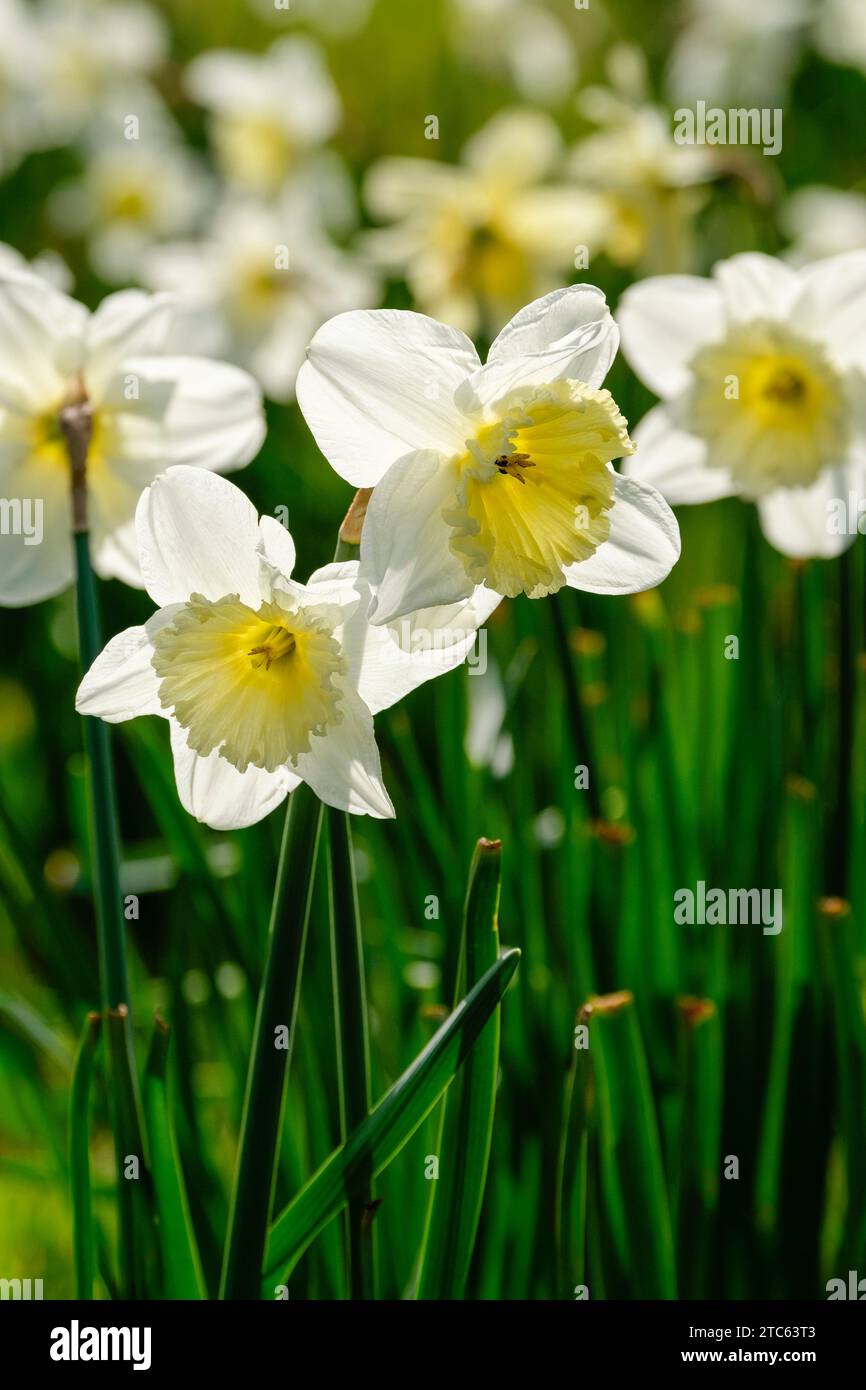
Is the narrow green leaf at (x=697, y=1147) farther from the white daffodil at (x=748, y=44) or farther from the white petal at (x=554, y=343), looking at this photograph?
the white daffodil at (x=748, y=44)

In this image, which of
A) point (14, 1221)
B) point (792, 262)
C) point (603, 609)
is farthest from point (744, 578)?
point (14, 1221)

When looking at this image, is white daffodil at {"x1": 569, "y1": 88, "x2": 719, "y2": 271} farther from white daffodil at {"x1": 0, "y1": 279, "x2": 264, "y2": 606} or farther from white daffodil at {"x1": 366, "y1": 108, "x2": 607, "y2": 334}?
white daffodil at {"x1": 0, "y1": 279, "x2": 264, "y2": 606}

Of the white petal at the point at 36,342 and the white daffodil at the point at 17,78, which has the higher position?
the white daffodil at the point at 17,78

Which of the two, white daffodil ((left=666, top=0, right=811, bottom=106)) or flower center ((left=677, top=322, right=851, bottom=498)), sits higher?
white daffodil ((left=666, top=0, right=811, bottom=106))

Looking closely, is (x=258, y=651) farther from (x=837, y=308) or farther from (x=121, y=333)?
(x=837, y=308)

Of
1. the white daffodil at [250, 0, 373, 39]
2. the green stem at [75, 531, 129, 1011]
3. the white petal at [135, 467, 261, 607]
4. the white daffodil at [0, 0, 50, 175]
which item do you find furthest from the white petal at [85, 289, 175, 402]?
the white daffodil at [250, 0, 373, 39]

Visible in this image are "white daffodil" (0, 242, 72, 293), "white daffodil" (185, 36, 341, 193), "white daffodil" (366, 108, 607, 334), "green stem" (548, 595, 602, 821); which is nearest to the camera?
"white daffodil" (0, 242, 72, 293)

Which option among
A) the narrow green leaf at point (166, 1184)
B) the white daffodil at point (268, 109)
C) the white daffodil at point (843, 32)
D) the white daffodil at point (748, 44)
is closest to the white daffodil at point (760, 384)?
the narrow green leaf at point (166, 1184)
